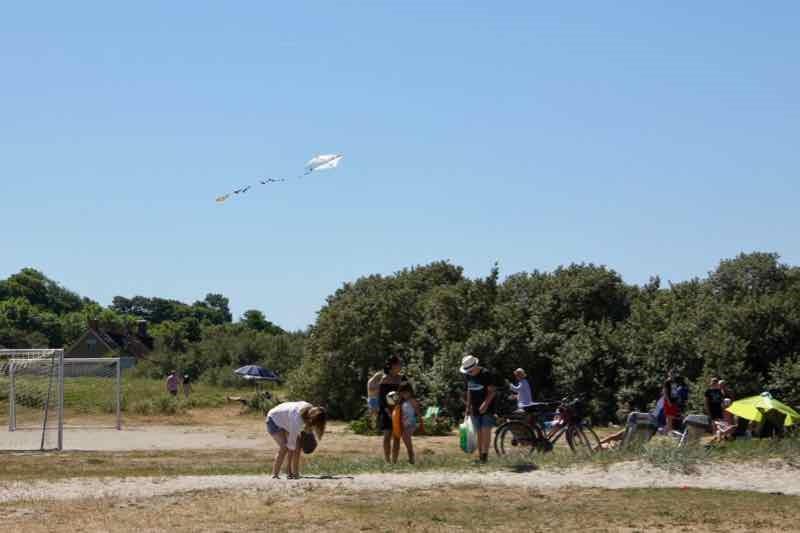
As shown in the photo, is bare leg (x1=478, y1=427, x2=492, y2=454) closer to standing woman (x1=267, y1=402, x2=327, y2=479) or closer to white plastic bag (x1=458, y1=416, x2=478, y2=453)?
white plastic bag (x1=458, y1=416, x2=478, y2=453)

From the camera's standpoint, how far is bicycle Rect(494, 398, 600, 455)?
1775 cm

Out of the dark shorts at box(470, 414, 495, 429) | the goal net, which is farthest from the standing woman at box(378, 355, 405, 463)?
the goal net

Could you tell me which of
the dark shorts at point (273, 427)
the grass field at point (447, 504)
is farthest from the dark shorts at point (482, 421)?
the dark shorts at point (273, 427)

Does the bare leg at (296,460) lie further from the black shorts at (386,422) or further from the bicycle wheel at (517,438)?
the bicycle wheel at (517,438)

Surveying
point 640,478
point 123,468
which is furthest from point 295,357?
point 640,478

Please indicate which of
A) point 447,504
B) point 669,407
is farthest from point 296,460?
point 669,407

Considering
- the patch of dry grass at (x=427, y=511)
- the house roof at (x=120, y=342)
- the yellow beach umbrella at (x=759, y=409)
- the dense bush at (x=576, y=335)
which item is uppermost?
the house roof at (x=120, y=342)

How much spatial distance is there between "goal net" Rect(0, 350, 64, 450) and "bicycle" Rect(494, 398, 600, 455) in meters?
11.7

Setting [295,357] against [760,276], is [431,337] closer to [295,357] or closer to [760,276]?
[760,276]

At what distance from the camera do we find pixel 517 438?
701 inches

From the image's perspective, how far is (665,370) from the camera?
105 ft

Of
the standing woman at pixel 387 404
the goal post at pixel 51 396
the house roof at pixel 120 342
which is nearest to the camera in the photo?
the standing woman at pixel 387 404

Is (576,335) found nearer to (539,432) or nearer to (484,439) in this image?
(539,432)

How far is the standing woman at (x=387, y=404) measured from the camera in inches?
667
